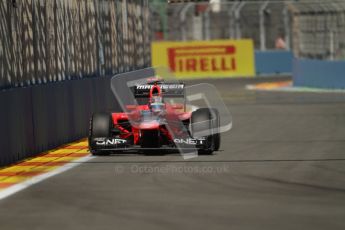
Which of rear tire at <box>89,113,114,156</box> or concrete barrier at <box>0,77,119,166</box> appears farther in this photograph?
rear tire at <box>89,113,114,156</box>

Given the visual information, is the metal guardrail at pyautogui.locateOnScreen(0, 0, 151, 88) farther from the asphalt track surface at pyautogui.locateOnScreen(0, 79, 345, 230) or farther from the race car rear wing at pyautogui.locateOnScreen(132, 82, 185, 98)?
the asphalt track surface at pyautogui.locateOnScreen(0, 79, 345, 230)

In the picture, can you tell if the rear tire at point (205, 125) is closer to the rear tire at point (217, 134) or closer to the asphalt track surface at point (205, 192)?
the rear tire at point (217, 134)

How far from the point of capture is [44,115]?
1850cm

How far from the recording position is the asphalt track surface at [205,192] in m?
10.0

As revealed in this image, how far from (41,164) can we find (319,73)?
2778 cm

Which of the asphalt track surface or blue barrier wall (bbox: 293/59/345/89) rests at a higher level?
the asphalt track surface

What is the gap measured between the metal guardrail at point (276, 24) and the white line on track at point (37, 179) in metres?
23.2

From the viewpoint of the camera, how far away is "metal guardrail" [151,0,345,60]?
1722 inches

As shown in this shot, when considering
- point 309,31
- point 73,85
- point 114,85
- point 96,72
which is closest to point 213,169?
point 73,85

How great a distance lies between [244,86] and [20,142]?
3093cm

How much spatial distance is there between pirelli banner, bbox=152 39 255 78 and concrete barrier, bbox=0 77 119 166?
31.6m

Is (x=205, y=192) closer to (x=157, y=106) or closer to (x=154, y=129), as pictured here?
(x=154, y=129)

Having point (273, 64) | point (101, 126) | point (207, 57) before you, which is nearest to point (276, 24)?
point (273, 64)

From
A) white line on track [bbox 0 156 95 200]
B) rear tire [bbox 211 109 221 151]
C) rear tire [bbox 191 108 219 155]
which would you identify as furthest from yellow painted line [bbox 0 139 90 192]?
rear tire [bbox 211 109 221 151]
